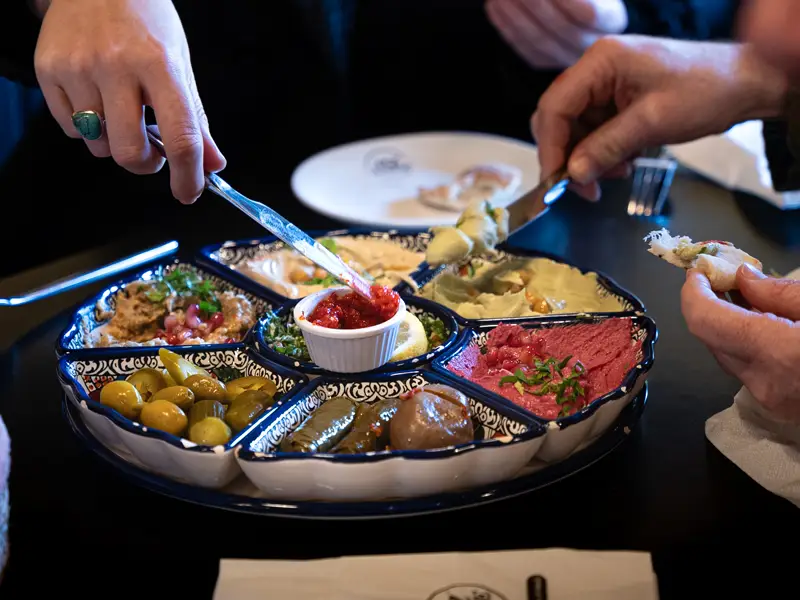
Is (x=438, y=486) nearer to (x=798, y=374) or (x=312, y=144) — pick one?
→ (x=798, y=374)

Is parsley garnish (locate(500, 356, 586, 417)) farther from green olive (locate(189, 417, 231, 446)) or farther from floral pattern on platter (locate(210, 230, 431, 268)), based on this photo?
floral pattern on platter (locate(210, 230, 431, 268))

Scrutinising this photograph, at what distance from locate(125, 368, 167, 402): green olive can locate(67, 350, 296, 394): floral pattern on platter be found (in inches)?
3.8

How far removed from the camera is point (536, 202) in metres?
2.51

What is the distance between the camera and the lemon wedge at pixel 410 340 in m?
1.93

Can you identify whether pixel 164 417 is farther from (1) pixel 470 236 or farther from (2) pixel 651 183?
(2) pixel 651 183

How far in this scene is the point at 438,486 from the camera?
1.49m

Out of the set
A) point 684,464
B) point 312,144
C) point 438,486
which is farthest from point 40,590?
point 312,144

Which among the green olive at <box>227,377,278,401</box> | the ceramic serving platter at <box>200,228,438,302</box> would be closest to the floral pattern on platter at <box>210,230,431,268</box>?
the ceramic serving platter at <box>200,228,438,302</box>

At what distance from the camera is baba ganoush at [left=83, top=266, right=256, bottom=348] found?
2094 mm

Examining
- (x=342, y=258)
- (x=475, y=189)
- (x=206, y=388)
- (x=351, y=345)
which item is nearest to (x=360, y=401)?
(x=351, y=345)

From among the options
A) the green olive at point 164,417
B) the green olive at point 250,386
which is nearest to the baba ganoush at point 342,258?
the green olive at point 250,386

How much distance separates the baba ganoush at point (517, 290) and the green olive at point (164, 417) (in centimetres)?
85

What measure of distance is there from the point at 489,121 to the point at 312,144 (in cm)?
125

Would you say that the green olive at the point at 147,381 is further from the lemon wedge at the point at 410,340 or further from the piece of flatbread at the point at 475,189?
the piece of flatbread at the point at 475,189
